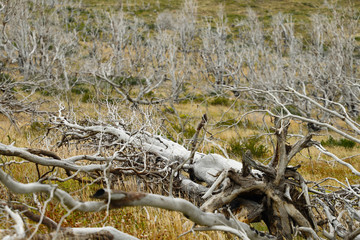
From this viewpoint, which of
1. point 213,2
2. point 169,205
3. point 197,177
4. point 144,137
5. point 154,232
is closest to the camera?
point 169,205

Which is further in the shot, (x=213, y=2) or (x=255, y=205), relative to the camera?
(x=213, y=2)

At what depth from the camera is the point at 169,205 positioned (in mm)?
1646

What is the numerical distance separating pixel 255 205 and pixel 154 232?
91cm

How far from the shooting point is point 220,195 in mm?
2340

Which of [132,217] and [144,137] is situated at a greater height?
[144,137]

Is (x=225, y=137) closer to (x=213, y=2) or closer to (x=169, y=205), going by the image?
(x=169, y=205)

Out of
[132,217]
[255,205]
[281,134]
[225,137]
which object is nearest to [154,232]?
[132,217]

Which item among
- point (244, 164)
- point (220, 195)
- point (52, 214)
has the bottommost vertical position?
point (52, 214)

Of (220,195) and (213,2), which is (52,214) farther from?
(213,2)

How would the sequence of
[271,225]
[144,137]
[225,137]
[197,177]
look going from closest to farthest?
1. [271,225]
2. [197,177]
3. [144,137]
4. [225,137]

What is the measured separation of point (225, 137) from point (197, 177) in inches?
269

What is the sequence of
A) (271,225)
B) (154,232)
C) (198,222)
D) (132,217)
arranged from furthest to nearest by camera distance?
(132,217)
(271,225)
(154,232)
(198,222)

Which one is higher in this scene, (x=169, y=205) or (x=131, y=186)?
(x=169, y=205)

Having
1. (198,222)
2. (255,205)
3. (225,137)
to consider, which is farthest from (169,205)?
(225,137)
